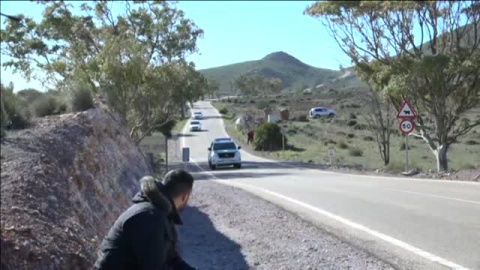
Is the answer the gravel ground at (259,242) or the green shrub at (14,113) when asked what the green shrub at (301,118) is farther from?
the green shrub at (14,113)

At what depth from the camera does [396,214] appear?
47.2ft

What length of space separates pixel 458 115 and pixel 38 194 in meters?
24.8

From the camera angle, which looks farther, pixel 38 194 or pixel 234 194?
pixel 234 194

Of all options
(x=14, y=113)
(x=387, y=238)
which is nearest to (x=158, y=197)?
(x=14, y=113)

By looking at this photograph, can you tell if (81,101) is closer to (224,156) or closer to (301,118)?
(224,156)

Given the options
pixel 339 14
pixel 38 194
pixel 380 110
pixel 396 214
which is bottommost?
pixel 396 214

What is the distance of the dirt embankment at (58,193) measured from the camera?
5816 mm

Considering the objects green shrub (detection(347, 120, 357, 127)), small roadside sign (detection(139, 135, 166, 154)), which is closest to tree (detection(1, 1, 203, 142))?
small roadside sign (detection(139, 135, 166, 154))

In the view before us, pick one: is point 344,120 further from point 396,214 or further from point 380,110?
point 396,214

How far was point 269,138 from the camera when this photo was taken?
61500 mm

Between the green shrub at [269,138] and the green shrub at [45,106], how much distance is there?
46.3m

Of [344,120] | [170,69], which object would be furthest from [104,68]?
[344,120]

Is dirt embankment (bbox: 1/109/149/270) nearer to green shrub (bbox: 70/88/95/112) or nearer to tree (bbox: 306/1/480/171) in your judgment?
green shrub (bbox: 70/88/95/112)

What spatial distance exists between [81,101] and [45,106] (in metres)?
0.81
